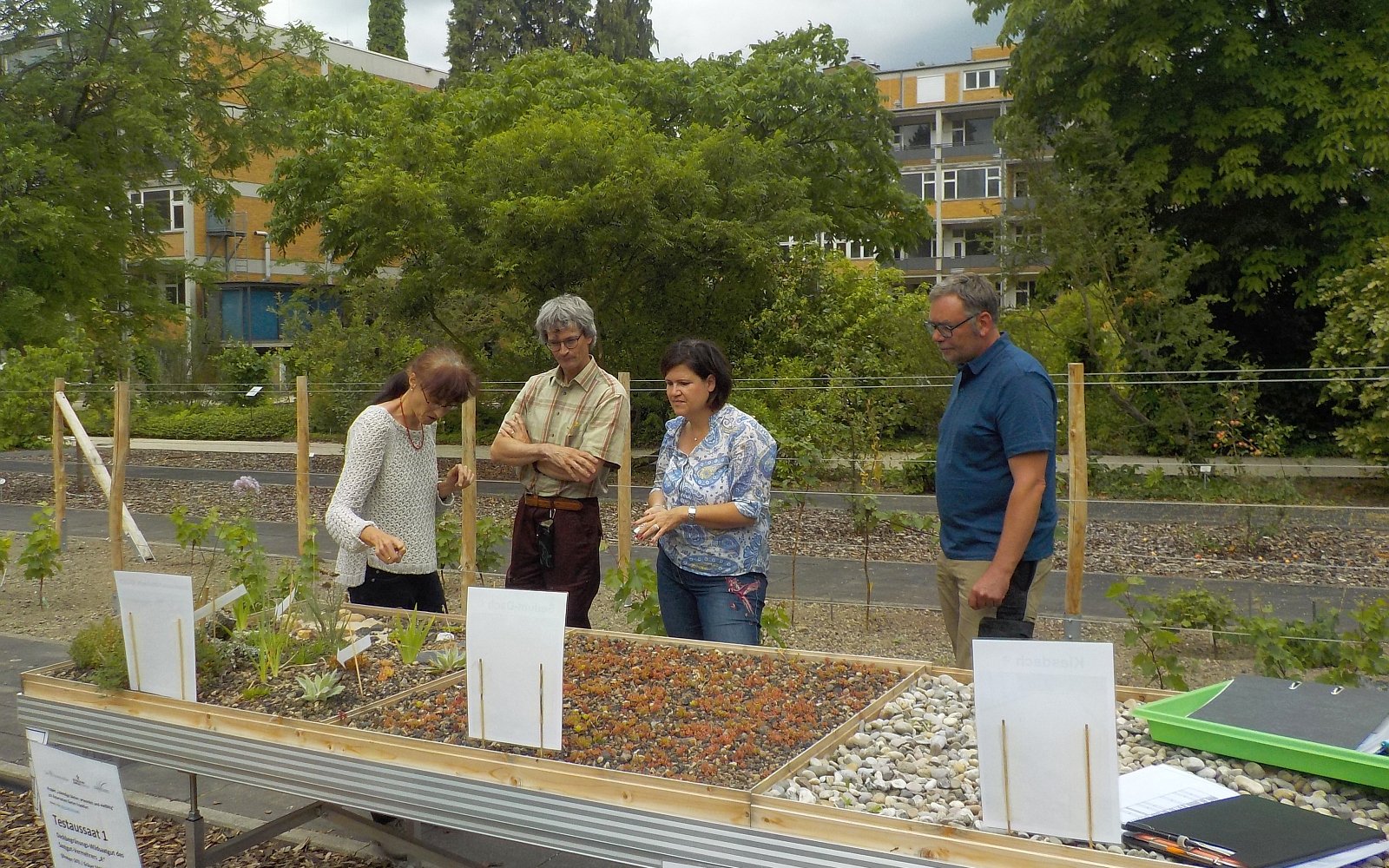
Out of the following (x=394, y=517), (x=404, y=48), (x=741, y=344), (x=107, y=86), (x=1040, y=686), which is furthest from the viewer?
(x=404, y=48)

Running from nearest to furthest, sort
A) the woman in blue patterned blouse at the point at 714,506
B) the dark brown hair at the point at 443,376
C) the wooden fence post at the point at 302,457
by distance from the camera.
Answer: the woman in blue patterned blouse at the point at 714,506, the dark brown hair at the point at 443,376, the wooden fence post at the point at 302,457

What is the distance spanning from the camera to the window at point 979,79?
49.1 meters

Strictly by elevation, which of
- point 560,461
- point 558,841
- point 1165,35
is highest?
point 1165,35

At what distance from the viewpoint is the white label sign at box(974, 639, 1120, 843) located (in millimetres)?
1797

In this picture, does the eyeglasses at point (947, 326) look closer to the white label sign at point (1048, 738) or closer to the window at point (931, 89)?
the white label sign at point (1048, 738)

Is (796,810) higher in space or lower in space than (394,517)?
lower

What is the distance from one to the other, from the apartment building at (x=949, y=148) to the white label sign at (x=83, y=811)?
137 ft

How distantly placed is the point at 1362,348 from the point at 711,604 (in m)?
10.7

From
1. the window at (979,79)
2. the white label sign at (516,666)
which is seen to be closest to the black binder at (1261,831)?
the white label sign at (516,666)

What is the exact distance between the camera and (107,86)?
1478 cm

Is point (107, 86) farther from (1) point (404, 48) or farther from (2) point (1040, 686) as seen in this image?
(1) point (404, 48)

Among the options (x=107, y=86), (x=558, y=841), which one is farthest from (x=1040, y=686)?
(x=107, y=86)

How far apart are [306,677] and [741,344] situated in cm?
1080

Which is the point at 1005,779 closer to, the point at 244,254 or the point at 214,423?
the point at 214,423
